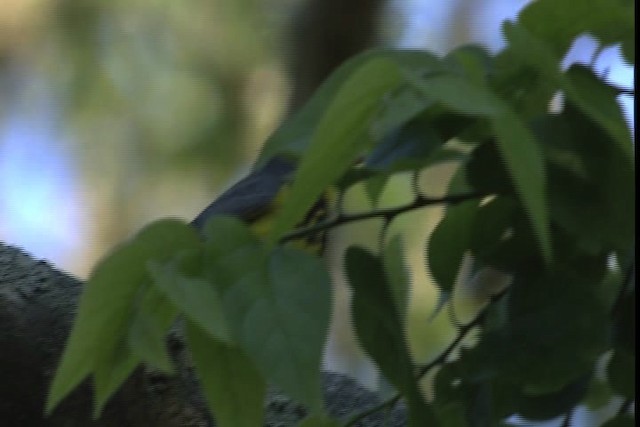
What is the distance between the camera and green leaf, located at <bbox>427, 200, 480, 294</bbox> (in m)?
0.27

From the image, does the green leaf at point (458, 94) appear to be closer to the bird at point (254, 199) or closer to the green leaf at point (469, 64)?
the green leaf at point (469, 64)

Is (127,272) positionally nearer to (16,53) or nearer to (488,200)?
(488,200)

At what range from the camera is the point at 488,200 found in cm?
26

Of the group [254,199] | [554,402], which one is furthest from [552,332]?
[254,199]

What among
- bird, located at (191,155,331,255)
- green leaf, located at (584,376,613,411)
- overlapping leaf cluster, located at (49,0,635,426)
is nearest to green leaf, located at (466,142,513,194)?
overlapping leaf cluster, located at (49,0,635,426)

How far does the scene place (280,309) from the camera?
0.20 m

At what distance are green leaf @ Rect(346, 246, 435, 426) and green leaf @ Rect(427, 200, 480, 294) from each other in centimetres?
3

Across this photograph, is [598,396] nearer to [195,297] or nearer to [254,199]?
[195,297]

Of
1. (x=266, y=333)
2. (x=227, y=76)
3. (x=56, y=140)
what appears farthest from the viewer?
(x=56, y=140)

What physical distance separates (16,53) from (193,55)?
1.20ft

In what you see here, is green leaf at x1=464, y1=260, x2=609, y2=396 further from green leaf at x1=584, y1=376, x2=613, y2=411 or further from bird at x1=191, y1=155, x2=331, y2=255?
bird at x1=191, y1=155, x2=331, y2=255

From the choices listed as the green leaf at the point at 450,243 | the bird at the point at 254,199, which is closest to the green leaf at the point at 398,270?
the green leaf at the point at 450,243

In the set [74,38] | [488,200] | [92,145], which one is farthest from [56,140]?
[488,200]

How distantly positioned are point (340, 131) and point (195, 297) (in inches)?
2.0
